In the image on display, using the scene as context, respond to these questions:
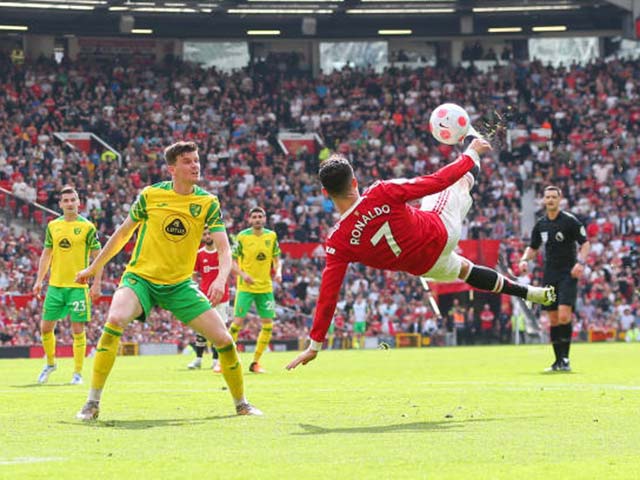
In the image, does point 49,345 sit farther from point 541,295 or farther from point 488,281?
point 541,295

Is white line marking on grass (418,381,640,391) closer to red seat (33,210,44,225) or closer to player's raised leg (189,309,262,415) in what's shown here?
player's raised leg (189,309,262,415)

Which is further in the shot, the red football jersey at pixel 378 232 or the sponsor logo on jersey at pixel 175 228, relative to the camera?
the sponsor logo on jersey at pixel 175 228

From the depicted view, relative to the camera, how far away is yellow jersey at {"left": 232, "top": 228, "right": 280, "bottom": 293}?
69.6 feet

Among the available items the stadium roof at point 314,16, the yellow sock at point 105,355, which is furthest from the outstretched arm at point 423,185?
the stadium roof at point 314,16

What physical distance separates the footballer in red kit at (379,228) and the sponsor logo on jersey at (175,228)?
1.32 metres

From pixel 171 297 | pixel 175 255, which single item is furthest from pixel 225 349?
pixel 175 255

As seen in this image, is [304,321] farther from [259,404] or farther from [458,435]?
[458,435]

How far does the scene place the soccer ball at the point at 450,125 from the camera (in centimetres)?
1245

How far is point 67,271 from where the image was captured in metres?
17.5

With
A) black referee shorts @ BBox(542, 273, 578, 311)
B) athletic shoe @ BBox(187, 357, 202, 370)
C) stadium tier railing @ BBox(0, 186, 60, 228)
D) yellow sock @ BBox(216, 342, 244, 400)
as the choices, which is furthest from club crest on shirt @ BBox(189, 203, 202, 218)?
stadium tier railing @ BBox(0, 186, 60, 228)

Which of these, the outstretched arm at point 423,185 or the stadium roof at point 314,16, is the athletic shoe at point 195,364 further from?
the stadium roof at point 314,16

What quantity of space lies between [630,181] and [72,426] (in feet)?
125

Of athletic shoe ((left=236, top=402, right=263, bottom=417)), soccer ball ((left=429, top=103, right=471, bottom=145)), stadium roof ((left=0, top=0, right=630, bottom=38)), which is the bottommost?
athletic shoe ((left=236, top=402, right=263, bottom=417))

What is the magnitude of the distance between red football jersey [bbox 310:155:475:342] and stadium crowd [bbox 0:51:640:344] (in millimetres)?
25898
